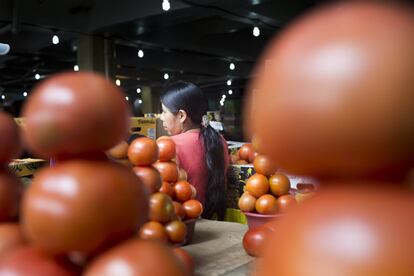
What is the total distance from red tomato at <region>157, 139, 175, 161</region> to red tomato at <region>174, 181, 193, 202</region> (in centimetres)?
8

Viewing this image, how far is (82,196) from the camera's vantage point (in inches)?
16.0

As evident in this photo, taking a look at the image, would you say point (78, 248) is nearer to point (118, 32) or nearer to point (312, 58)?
point (312, 58)

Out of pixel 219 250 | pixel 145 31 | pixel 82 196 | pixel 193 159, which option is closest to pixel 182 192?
pixel 219 250

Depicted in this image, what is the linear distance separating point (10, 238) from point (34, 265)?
3.8 inches

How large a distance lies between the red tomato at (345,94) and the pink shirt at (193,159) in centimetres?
143

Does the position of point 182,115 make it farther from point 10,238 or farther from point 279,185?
point 10,238

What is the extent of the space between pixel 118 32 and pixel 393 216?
567 centimetres

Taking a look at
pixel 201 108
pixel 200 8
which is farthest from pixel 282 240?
pixel 200 8

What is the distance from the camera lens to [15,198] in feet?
1.85

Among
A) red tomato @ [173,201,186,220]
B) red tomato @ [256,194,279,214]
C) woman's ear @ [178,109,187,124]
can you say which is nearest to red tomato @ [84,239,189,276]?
red tomato @ [173,201,186,220]

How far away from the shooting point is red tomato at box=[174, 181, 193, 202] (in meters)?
1.22

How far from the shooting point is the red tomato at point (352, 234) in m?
0.27

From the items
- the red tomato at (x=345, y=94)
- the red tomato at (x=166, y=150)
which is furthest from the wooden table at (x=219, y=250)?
the red tomato at (x=345, y=94)

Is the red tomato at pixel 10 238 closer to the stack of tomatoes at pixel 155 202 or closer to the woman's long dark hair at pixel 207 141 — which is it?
the stack of tomatoes at pixel 155 202
